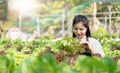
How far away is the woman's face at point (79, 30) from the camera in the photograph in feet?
17.6

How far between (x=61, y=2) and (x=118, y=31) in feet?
37.9

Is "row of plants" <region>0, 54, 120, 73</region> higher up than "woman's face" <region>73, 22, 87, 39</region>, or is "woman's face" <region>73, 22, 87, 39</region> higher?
"row of plants" <region>0, 54, 120, 73</region>

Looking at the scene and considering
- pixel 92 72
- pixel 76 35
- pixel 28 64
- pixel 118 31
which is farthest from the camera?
pixel 118 31

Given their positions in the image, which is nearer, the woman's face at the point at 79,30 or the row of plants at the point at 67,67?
the row of plants at the point at 67,67

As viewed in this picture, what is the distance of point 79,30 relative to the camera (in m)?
5.39

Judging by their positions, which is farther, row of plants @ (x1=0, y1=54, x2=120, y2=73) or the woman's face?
the woman's face

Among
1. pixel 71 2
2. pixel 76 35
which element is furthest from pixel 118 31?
pixel 76 35

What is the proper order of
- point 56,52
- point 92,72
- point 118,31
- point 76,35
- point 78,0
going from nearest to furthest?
point 92,72
point 56,52
point 76,35
point 118,31
point 78,0

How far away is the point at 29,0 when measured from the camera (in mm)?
41781

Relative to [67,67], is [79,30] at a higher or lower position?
lower

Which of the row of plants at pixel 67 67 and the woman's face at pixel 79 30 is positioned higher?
the row of plants at pixel 67 67

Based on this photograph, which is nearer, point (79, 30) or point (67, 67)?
point (67, 67)

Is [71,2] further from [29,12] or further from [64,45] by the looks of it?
[64,45]

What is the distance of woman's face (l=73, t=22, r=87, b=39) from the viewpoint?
17.6 ft
